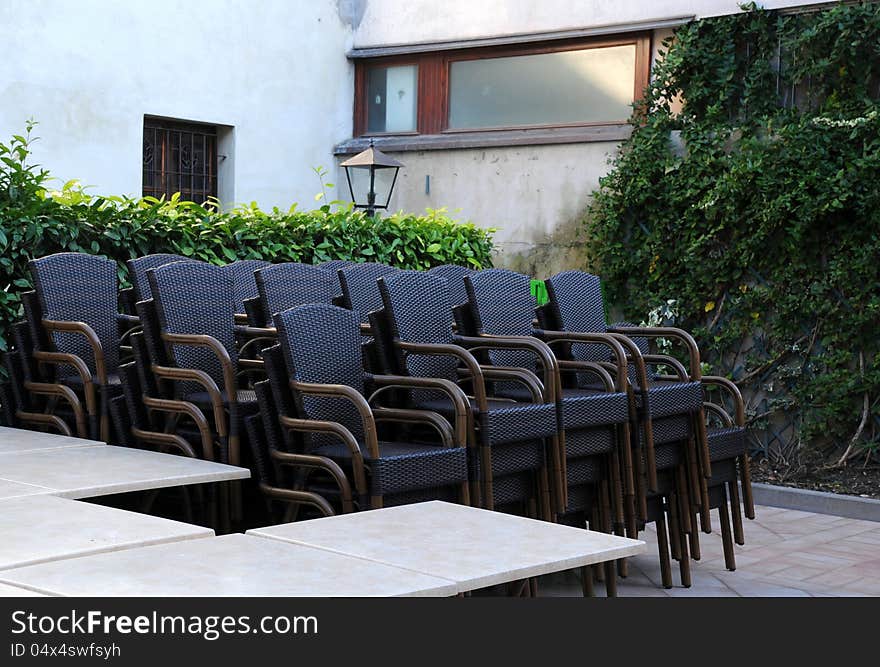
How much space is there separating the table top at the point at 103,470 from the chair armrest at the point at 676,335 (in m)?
2.12

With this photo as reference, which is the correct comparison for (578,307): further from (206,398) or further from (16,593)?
(16,593)

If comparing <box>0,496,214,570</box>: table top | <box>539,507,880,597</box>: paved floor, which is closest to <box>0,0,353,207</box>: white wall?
<box>539,507,880,597</box>: paved floor

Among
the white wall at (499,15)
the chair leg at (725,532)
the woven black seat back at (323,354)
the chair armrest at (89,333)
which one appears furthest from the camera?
the white wall at (499,15)

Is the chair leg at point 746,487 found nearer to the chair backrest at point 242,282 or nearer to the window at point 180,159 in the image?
the chair backrest at point 242,282

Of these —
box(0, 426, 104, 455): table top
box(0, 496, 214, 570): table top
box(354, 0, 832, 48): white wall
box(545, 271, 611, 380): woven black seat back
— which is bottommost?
box(0, 426, 104, 455): table top

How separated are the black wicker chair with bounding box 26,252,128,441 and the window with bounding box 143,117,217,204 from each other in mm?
4420

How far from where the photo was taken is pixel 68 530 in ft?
8.53

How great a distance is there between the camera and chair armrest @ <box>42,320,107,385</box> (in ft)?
14.5

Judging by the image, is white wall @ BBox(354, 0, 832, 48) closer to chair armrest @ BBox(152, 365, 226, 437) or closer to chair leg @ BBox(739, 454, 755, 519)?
chair leg @ BBox(739, 454, 755, 519)

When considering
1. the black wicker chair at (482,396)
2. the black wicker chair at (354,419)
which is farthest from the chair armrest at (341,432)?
the black wicker chair at (482,396)

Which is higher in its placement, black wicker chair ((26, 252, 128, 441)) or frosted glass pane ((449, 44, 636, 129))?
frosted glass pane ((449, 44, 636, 129))

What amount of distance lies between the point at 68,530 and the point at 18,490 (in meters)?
0.54

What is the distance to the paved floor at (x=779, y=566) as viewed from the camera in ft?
16.5
